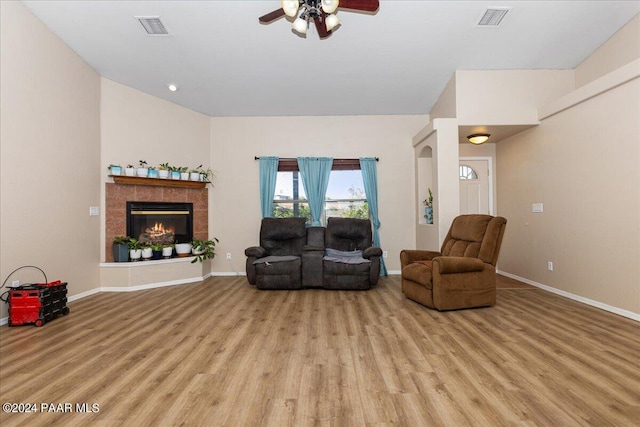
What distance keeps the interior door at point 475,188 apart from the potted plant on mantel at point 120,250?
5.73 m

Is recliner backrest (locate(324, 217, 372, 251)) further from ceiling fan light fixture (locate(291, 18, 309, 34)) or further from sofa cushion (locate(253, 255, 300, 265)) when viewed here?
ceiling fan light fixture (locate(291, 18, 309, 34))

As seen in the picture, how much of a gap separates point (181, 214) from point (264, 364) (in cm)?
394

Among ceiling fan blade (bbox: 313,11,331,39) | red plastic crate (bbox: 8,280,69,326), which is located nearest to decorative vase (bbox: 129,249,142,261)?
red plastic crate (bbox: 8,280,69,326)

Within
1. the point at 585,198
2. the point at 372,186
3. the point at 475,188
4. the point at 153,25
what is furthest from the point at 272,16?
the point at 475,188

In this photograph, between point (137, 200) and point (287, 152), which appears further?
point (287, 152)

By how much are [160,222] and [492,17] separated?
17.9ft

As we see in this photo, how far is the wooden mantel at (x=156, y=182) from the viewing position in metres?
4.61

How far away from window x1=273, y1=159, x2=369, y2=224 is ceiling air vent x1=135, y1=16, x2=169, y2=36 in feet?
9.35

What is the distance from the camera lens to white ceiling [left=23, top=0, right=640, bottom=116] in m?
3.37

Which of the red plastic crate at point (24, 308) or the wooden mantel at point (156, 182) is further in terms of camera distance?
the wooden mantel at point (156, 182)

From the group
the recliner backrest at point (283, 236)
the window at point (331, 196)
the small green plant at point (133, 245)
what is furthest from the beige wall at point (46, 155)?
the window at point (331, 196)

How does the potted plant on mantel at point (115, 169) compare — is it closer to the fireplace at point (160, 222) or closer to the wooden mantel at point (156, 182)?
the wooden mantel at point (156, 182)

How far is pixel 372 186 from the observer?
5.71 meters

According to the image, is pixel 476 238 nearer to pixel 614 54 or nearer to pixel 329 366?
pixel 329 366
